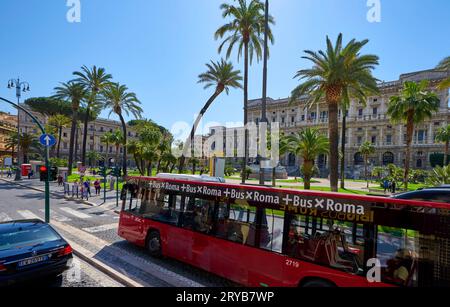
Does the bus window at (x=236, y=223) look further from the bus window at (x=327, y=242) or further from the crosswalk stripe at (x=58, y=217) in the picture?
the crosswalk stripe at (x=58, y=217)

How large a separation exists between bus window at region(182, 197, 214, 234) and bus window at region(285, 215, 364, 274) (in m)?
2.49

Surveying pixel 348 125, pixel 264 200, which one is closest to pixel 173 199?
pixel 264 200

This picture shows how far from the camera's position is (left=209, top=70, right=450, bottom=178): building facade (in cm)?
5962

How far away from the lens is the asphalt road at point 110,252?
23.1ft

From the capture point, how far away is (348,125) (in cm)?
7175

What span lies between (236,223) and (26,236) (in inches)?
206

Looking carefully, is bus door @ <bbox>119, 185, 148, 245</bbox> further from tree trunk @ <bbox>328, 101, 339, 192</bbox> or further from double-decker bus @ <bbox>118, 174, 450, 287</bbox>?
tree trunk @ <bbox>328, 101, 339, 192</bbox>

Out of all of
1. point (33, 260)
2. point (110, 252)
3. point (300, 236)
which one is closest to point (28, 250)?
point (33, 260)

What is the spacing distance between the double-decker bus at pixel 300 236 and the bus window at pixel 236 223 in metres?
0.03

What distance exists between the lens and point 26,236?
6.34 meters

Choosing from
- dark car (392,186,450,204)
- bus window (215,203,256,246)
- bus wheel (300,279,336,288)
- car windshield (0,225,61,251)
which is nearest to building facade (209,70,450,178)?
dark car (392,186,450,204)

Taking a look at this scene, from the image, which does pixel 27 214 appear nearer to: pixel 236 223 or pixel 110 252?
pixel 110 252
